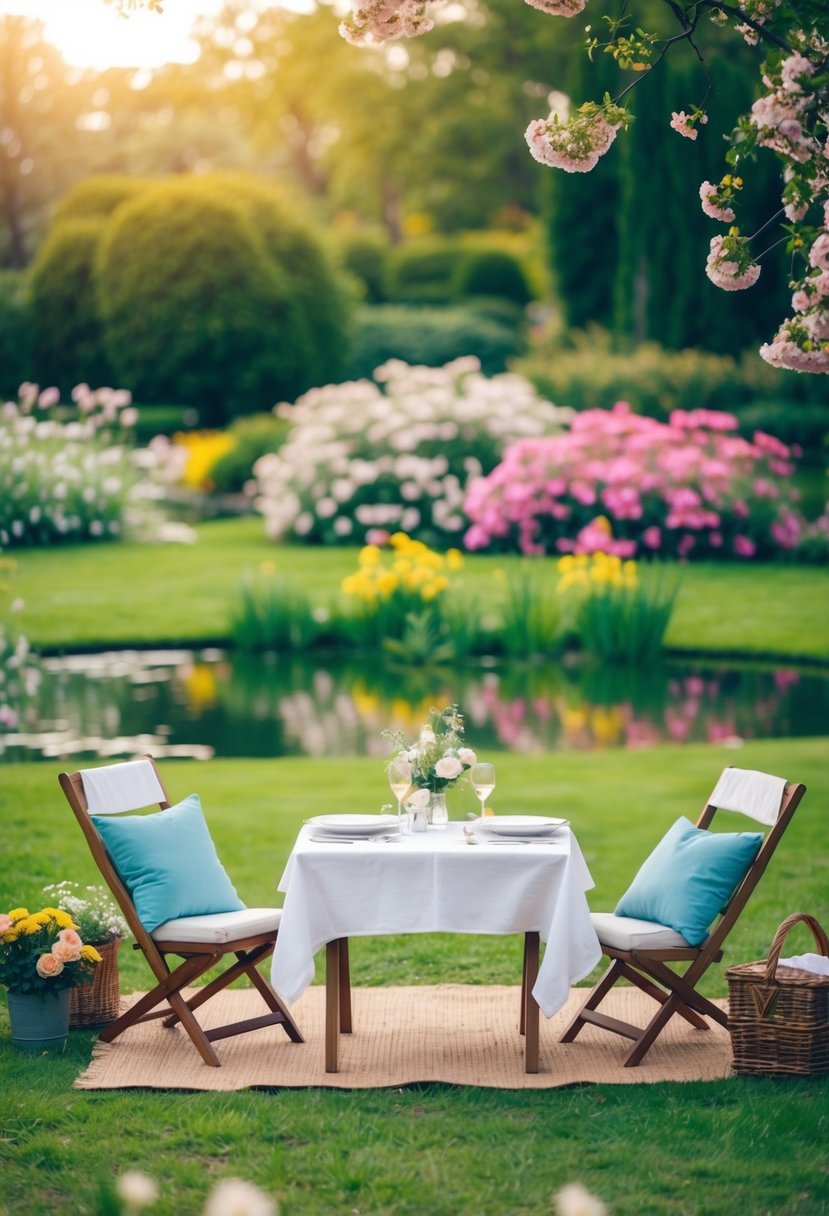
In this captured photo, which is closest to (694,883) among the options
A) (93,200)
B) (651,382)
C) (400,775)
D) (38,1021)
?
(400,775)

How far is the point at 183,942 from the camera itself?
5.10 meters

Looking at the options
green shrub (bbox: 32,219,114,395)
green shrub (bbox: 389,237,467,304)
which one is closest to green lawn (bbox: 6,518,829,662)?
green shrub (bbox: 32,219,114,395)

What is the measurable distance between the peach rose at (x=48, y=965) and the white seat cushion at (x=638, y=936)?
1740 mm

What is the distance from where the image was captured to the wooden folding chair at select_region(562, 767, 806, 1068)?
5.01 metres

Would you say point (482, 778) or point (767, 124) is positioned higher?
point (767, 124)

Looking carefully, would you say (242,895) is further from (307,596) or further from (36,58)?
(36,58)

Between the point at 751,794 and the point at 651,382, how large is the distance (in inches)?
645

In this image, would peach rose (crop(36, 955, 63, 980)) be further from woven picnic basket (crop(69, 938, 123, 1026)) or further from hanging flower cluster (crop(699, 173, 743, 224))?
hanging flower cluster (crop(699, 173, 743, 224))

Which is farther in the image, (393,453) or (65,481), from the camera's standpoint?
(393,453)

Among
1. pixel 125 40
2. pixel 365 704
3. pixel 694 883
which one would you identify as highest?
pixel 125 40

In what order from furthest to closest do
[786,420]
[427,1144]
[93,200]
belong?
[93,200], [786,420], [427,1144]

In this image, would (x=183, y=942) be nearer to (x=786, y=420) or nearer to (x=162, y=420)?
(x=786, y=420)

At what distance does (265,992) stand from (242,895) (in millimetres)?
1560

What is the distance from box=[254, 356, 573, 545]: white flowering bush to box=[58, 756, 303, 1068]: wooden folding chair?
12.2m
